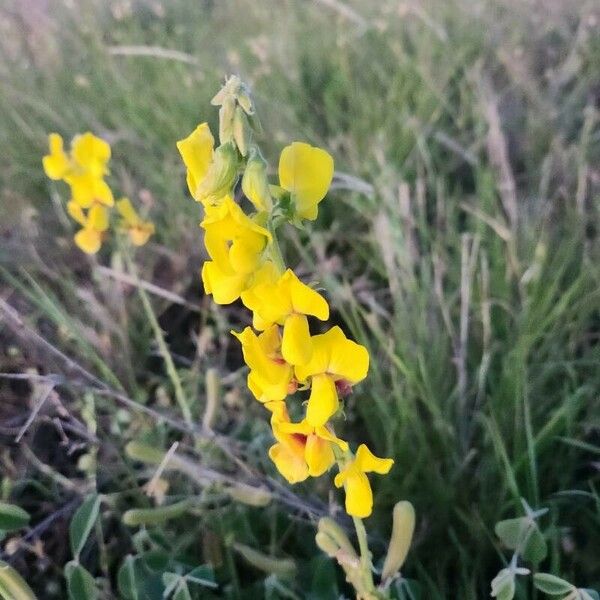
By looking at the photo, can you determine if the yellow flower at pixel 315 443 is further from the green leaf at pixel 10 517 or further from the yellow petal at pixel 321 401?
the green leaf at pixel 10 517

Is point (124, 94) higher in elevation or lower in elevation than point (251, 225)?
higher

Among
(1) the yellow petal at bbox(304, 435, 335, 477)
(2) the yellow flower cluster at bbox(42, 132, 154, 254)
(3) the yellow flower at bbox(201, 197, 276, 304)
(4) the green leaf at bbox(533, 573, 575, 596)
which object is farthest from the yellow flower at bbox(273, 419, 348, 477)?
(2) the yellow flower cluster at bbox(42, 132, 154, 254)

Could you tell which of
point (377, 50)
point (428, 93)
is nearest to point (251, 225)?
point (428, 93)

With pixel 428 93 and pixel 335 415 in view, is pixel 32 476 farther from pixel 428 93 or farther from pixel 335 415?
pixel 428 93

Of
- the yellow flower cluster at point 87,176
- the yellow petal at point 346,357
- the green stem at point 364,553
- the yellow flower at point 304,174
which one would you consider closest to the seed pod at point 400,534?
the green stem at point 364,553

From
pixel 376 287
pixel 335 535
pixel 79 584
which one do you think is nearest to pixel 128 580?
pixel 79 584

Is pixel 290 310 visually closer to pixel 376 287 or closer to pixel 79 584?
pixel 79 584
